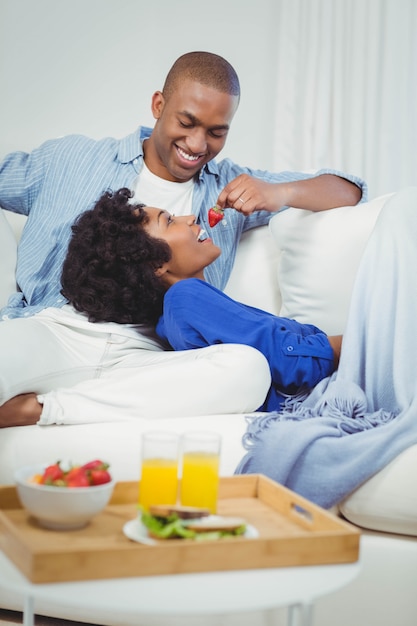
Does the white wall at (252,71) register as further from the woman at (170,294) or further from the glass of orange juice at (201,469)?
the glass of orange juice at (201,469)

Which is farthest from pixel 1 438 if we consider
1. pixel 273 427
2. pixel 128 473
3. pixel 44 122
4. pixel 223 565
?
pixel 44 122

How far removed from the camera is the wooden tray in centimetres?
109

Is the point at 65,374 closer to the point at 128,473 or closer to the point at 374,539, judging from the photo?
the point at 128,473

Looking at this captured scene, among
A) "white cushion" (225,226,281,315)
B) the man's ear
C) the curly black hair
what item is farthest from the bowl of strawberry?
the man's ear

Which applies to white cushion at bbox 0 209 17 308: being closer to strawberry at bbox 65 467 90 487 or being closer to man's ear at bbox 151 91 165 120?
man's ear at bbox 151 91 165 120

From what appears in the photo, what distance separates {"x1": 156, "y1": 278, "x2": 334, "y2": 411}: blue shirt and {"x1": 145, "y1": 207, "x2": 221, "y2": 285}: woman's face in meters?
0.21

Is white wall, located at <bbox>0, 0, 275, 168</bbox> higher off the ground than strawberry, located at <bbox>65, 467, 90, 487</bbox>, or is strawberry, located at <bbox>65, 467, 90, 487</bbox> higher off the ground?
white wall, located at <bbox>0, 0, 275, 168</bbox>

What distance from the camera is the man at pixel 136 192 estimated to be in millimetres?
2180

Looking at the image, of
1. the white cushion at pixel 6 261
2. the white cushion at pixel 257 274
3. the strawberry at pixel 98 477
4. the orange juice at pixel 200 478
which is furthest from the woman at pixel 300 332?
the strawberry at pixel 98 477

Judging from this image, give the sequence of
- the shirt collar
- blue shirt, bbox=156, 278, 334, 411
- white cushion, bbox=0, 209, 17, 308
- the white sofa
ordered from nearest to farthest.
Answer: the white sofa
blue shirt, bbox=156, 278, 334, 411
white cushion, bbox=0, 209, 17, 308
the shirt collar

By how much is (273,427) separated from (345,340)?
0.36m

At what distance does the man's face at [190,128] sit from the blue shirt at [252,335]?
26.6 inches

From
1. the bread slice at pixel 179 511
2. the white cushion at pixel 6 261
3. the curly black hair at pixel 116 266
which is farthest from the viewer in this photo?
the white cushion at pixel 6 261

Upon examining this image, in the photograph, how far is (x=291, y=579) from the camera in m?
1.14
